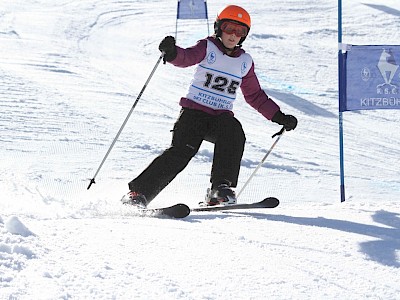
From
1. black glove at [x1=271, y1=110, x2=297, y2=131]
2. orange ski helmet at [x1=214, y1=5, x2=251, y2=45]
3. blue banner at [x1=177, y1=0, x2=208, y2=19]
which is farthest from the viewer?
blue banner at [x1=177, y1=0, x2=208, y2=19]

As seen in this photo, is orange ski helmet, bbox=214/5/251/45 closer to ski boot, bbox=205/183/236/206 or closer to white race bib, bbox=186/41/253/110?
white race bib, bbox=186/41/253/110

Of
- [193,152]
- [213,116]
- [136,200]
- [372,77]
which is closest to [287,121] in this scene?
[213,116]

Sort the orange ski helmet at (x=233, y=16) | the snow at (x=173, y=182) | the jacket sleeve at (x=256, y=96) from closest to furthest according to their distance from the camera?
the snow at (x=173, y=182)
the orange ski helmet at (x=233, y=16)
the jacket sleeve at (x=256, y=96)

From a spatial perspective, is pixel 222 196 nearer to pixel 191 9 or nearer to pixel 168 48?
pixel 168 48

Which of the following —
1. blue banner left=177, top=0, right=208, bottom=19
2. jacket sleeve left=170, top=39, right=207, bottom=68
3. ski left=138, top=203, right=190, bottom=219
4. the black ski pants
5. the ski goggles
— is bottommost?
ski left=138, top=203, right=190, bottom=219

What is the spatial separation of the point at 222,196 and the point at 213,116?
581mm

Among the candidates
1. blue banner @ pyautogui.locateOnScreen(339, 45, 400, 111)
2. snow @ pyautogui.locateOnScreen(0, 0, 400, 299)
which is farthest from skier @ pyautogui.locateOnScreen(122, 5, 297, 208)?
blue banner @ pyautogui.locateOnScreen(339, 45, 400, 111)

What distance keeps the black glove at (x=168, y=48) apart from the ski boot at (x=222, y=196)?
0.86 metres

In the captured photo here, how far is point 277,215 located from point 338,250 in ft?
3.32

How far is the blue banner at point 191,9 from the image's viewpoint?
1320 cm

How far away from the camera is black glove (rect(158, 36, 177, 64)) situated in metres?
4.25

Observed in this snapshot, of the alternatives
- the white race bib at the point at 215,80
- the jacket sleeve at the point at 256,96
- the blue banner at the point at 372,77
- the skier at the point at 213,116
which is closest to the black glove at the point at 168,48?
the skier at the point at 213,116

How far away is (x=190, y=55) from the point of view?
438 cm

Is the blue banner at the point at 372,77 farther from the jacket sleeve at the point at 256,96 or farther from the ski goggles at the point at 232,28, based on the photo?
the ski goggles at the point at 232,28
